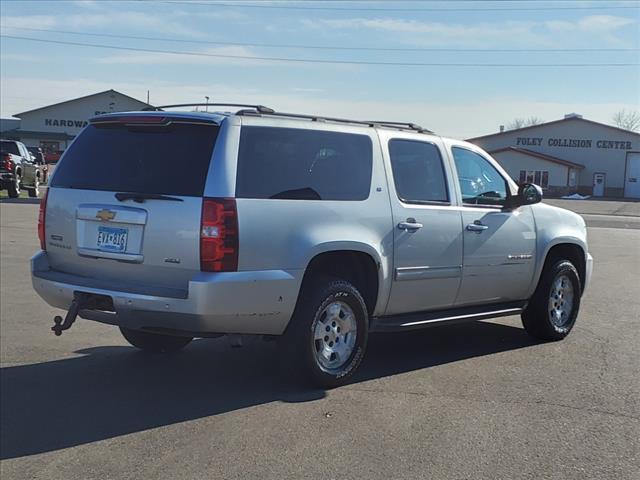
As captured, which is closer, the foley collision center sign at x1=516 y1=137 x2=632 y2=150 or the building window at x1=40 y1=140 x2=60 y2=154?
the foley collision center sign at x1=516 y1=137 x2=632 y2=150

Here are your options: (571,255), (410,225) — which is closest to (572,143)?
(571,255)

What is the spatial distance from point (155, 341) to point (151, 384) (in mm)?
861

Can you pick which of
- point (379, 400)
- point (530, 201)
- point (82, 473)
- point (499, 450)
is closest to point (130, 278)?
point (82, 473)

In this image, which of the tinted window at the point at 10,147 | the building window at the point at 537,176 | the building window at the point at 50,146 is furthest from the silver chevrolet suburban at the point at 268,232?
the building window at the point at 50,146

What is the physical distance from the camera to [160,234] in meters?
4.95

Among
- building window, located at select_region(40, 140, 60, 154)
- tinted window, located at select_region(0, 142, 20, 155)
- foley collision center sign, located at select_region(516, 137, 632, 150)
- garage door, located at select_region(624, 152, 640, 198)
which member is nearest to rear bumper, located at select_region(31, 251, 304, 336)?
tinted window, located at select_region(0, 142, 20, 155)

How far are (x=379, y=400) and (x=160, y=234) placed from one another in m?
1.99

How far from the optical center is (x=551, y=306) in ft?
24.0

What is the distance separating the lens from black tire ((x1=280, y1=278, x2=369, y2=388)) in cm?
536

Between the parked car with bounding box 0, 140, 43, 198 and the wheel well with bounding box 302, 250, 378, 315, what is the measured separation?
2342cm

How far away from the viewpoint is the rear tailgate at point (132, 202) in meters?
4.94

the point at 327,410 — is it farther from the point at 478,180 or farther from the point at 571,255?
the point at 571,255

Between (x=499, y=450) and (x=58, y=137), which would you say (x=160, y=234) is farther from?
(x=58, y=137)

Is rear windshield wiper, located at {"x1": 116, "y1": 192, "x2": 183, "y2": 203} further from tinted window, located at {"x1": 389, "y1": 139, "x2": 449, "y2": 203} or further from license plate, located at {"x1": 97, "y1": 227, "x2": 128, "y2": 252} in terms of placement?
tinted window, located at {"x1": 389, "y1": 139, "x2": 449, "y2": 203}
